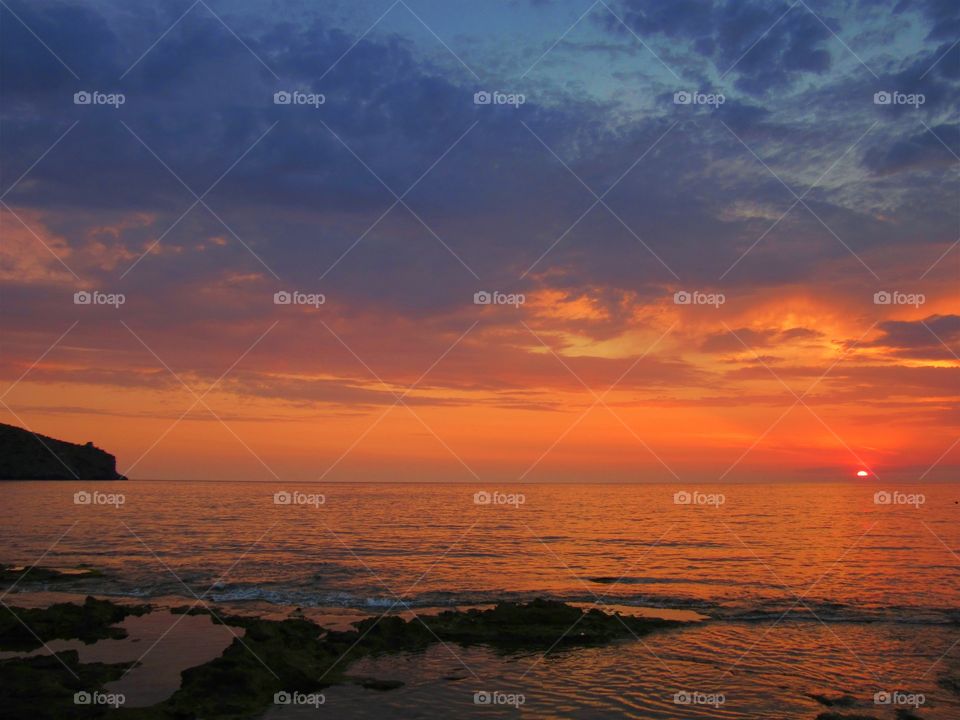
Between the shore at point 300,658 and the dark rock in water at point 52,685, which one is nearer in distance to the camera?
the dark rock in water at point 52,685

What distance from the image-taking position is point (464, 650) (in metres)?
17.6

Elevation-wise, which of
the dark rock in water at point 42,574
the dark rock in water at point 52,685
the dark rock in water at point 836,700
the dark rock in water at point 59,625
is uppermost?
the dark rock in water at point 42,574

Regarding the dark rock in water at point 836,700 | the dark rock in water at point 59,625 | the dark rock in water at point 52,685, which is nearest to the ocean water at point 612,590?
the dark rock in water at point 836,700

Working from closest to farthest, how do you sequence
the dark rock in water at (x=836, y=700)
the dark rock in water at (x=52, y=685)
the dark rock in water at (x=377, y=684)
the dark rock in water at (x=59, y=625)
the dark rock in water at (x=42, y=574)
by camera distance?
the dark rock in water at (x=52, y=685) < the dark rock in water at (x=836, y=700) < the dark rock in water at (x=377, y=684) < the dark rock in water at (x=59, y=625) < the dark rock in water at (x=42, y=574)

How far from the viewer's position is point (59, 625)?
59.6 feet

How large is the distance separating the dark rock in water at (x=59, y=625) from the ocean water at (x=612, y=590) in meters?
5.40

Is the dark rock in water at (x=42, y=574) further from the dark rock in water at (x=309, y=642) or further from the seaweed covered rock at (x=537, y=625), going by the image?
the seaweed covered rock at (x=537, y=625)

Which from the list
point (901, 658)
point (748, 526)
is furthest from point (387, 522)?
point (901, 658)

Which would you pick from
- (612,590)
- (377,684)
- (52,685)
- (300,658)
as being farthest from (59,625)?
(612,590)

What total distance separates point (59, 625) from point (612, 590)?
65.3 feet

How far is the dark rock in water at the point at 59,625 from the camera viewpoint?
56.2ft

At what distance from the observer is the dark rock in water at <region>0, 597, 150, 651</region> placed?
1714cm

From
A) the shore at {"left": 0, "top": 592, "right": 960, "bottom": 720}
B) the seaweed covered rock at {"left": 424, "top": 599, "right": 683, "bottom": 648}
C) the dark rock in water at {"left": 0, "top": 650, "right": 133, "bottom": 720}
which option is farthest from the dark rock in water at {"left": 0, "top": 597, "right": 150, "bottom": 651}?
the seaweed covered rock at {"left": 424, "top": 599, "right": 683, "bottom": 648}

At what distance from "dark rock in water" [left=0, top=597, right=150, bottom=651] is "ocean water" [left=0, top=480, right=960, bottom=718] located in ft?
17.7
